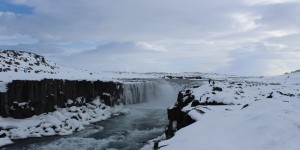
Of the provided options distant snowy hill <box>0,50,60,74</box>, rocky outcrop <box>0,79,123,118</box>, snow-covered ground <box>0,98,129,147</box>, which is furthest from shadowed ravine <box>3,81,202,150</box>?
distant snowy hill <box>0,50,60,74</box>

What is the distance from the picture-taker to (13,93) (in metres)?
30.5

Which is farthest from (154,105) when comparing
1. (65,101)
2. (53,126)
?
(53,126)

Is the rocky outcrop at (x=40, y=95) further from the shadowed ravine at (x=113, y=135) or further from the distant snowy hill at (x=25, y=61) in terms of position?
the distant snowy hill at (x=25, y=61)

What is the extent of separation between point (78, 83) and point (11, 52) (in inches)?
1250

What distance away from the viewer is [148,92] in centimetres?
5756

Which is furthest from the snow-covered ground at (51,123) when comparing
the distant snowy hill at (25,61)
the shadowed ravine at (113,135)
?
the distant snowy hill at (25,61)

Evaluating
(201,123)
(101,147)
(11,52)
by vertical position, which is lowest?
(101,147)

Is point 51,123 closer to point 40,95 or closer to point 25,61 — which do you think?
point 40,95

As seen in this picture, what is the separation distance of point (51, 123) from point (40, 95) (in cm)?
370

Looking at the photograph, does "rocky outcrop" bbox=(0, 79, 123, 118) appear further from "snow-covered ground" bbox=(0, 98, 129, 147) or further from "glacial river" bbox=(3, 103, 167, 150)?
"glacial river" bbox=(3, 103, 167, 150)

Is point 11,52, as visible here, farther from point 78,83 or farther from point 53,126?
point 53,126

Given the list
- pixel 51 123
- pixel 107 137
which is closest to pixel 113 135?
pixel 107 137

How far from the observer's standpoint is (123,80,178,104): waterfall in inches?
2125

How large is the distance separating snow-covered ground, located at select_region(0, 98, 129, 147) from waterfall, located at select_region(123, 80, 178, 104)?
14.9 meters
